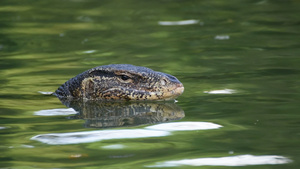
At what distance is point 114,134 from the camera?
6703 mm

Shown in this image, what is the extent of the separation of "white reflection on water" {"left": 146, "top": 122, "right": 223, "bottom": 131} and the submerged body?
3.85 feet

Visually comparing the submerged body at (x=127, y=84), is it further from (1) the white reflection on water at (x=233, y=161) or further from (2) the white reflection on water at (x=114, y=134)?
(1) the white reflection on water at (x=233, y=161)

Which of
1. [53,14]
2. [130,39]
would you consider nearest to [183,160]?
[130,39]

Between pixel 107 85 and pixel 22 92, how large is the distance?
1.58 m

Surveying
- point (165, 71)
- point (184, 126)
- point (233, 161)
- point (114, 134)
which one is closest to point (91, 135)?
point (114, 134)

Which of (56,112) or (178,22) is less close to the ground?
(178,22)

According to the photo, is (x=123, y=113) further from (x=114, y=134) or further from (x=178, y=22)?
(x=178, y=22)

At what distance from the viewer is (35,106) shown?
8.48 meters

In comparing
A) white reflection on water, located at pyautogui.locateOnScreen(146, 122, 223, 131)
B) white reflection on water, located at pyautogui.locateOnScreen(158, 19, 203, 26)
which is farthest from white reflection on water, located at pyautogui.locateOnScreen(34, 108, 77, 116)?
white reflection on water, located at pyautogui.locateOnScreen(158, 19, 203, 26)

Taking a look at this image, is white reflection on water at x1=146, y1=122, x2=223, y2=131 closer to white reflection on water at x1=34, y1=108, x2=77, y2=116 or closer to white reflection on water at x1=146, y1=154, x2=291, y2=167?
white reflection on water at x1=146, y1=154, x2=291, y2=167

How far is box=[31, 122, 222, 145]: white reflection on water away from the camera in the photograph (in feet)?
21.6

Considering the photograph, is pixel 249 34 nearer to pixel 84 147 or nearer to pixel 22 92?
pixel 22 92

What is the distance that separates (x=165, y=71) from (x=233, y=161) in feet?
17.7

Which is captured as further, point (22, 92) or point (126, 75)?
point (22, 92)
